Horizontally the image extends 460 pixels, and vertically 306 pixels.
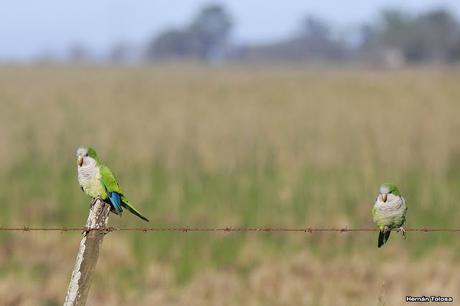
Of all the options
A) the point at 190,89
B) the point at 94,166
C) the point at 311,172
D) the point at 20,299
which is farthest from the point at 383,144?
the point at 190,89

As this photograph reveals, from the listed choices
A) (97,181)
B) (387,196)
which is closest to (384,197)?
(387,196)

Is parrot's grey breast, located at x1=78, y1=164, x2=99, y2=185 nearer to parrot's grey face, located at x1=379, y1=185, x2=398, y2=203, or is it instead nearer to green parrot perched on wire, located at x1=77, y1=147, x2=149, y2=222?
green parrot perched on wire, located at x1=77, y1=147, x2=149, y2=222

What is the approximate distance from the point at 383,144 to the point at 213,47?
119 m

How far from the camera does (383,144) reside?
17.6 metres

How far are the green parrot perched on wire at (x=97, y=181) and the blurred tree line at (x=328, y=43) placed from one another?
95827mm

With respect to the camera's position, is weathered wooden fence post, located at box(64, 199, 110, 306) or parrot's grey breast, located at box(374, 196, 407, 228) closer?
weathered wooden fence post, located at box(64, 199, 110, 306)

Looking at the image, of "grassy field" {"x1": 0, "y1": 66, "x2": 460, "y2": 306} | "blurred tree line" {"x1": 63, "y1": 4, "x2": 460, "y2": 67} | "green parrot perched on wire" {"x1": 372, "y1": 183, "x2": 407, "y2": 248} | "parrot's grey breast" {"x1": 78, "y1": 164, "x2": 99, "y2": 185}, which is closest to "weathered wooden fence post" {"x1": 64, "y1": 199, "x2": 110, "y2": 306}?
"parrot's grey breast" {"x1": 78, "y1": 164, "x2": 99, "y2": 185}

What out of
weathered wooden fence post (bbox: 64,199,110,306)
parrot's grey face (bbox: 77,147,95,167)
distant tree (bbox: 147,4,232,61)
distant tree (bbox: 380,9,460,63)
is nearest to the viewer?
weathered wooden fence post (bbox: 64,199,110,306)

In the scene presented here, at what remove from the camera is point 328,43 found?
14575cm

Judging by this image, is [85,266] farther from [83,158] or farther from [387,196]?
[387,196]

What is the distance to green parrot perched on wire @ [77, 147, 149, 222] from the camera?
5715 millimetres

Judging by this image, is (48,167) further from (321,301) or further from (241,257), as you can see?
(321,301)

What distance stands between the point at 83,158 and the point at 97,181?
6.3 inches

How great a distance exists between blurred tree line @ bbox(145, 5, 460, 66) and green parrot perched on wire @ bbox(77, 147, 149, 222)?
95827 mm
